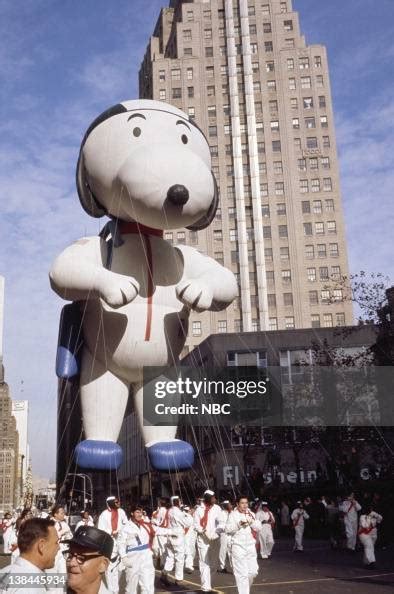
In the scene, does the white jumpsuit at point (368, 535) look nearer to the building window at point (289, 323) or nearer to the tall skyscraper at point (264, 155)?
the tall skyscraper at point (264, 155)

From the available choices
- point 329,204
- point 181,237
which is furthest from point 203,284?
point 329,204

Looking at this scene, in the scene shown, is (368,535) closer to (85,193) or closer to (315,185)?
(85,193)

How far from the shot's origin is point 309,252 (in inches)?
2228

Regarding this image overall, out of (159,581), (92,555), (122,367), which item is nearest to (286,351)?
(159,581)

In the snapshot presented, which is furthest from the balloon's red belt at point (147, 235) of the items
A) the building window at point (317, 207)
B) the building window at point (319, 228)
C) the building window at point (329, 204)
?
the building window at point (329, 204)

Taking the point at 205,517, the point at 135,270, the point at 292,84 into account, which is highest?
the point at 292,84

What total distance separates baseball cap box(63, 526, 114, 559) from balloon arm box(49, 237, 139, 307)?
17.5ft

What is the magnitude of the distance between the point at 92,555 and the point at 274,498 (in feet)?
86.3

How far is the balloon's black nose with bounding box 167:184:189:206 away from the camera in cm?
878

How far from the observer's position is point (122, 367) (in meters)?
9.61

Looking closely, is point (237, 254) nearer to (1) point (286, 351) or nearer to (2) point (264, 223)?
(2) point (264, 223)

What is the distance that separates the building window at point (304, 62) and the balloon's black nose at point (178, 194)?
55.9 metres

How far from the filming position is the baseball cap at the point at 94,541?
3582mm

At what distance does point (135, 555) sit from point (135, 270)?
3.92 meters
